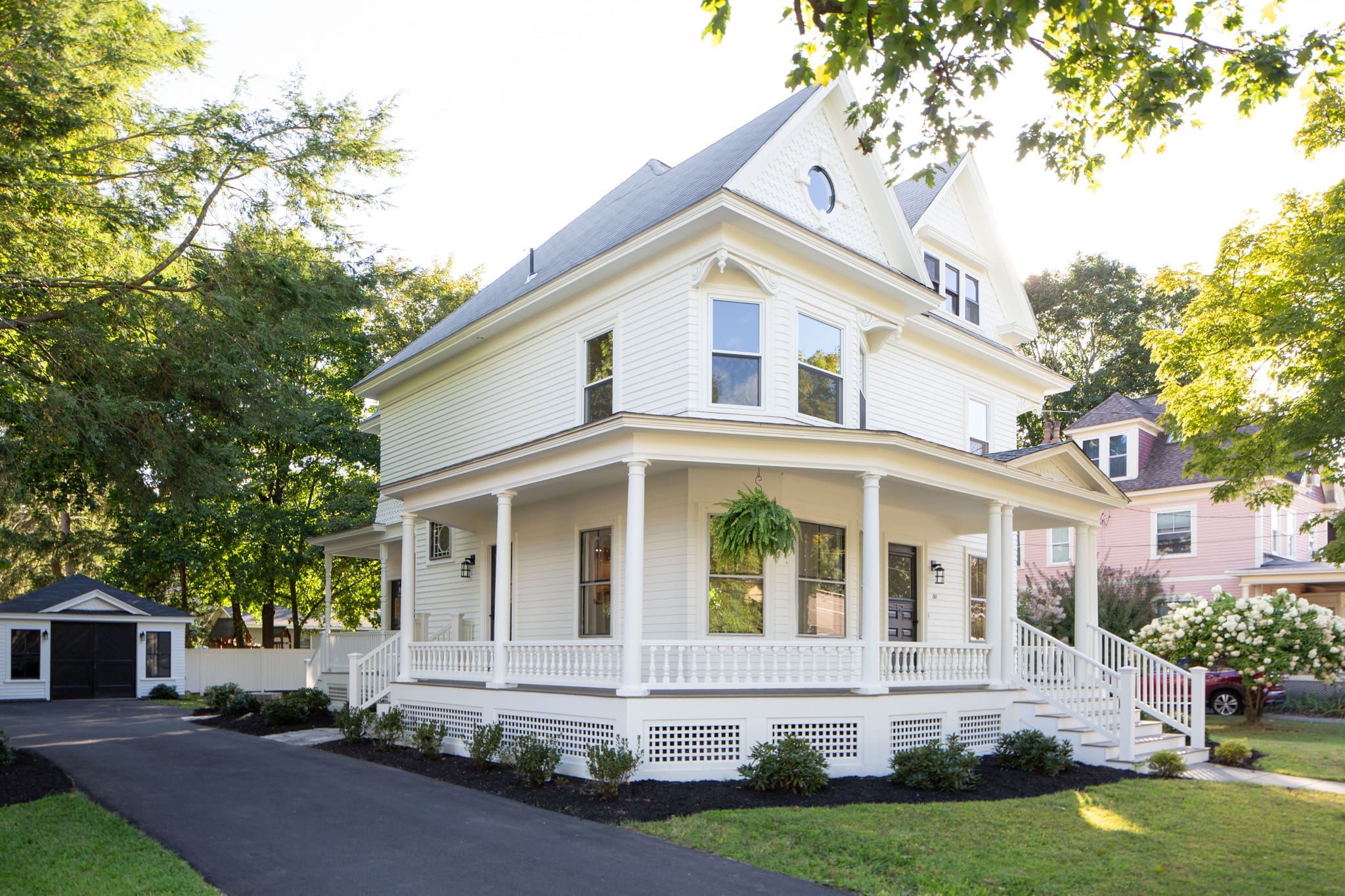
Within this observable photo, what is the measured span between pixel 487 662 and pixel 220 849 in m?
5.94

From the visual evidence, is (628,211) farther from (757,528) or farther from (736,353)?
Answer: (757,528)

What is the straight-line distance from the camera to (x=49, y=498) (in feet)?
46.9

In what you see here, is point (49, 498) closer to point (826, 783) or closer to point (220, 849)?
point (220, 849)

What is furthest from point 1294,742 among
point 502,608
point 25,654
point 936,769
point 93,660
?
point 25,654

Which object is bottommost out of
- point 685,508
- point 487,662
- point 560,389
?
point 487,662

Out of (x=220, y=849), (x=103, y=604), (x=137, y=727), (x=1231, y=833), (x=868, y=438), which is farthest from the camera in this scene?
(x=103, y=604)

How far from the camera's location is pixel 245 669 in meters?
29.4

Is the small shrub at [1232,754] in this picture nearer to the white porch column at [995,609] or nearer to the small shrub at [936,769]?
the white porch column at [995,609]

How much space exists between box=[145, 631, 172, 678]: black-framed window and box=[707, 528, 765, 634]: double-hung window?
70.1 ft

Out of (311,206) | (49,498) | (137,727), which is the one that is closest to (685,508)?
(311,206)

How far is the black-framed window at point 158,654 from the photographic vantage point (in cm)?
2812

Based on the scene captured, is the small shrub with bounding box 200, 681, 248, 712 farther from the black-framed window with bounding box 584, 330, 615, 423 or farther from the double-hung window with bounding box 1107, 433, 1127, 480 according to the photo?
the double-hung window with bounding box 1107, 433, 1127, 480

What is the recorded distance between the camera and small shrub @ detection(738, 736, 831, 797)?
33.9 feet

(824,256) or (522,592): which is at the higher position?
(824,256)
